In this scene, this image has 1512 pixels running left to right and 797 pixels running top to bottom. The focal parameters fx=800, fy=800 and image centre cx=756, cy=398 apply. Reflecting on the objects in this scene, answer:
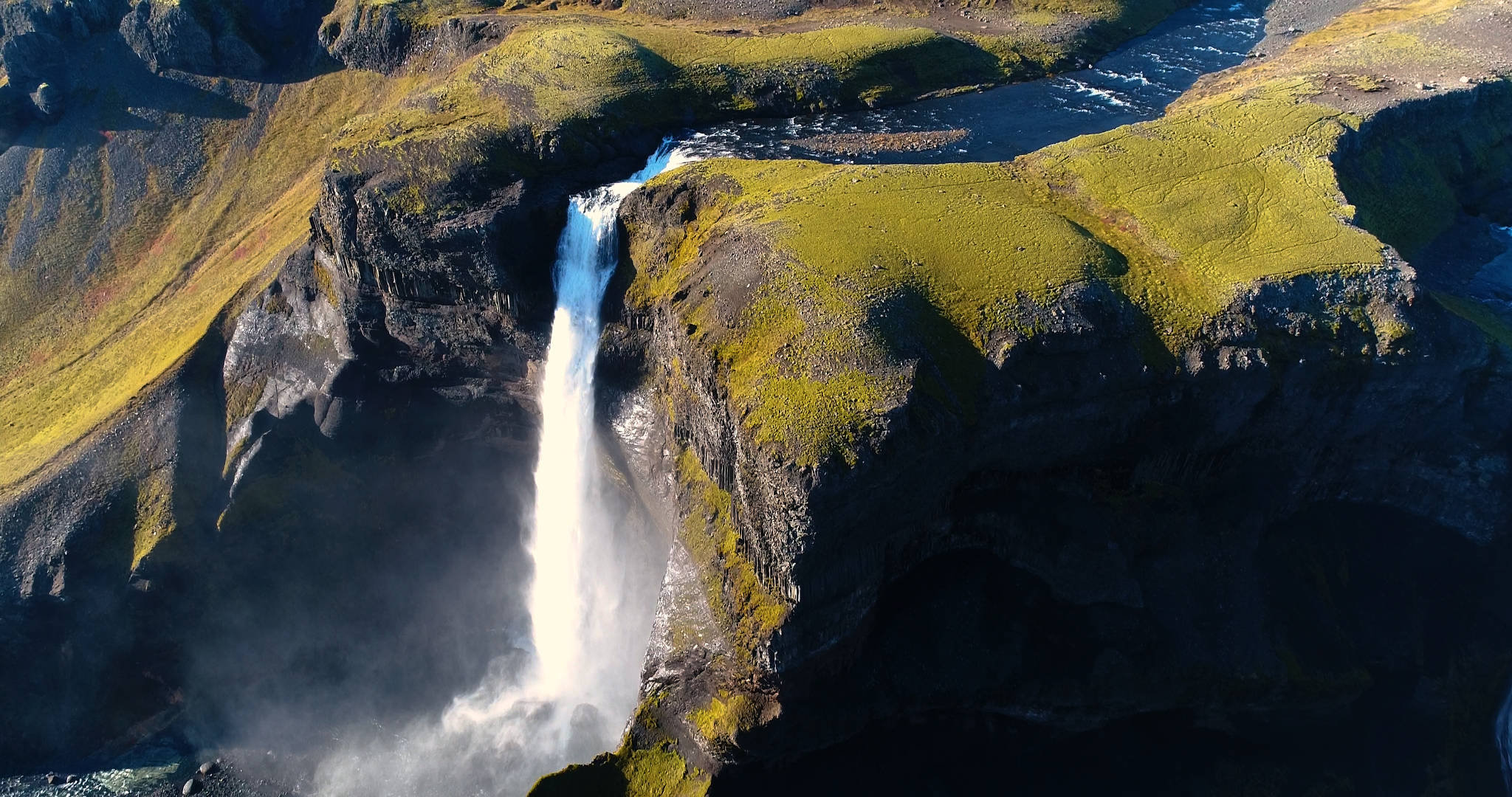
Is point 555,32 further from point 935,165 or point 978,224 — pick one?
point 978,224

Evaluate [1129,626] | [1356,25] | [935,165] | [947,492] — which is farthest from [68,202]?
[1356,25]

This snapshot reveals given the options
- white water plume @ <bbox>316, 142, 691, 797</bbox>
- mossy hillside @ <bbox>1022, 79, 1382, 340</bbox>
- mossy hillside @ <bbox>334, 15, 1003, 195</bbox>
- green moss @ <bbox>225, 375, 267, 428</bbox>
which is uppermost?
mossy hillside @ <bbox>334, 15, 1003, 195</bbox>

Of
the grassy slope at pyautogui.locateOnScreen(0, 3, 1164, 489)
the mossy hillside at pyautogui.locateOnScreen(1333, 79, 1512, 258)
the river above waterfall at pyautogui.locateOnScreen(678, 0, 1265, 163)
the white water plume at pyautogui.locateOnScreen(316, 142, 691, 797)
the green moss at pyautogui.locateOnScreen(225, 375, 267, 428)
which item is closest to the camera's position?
the white water plume at pyautogui.locateOnScreen(316, 142, 691, 797)

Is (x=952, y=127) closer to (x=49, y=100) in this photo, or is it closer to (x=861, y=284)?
(x=861, y=284)

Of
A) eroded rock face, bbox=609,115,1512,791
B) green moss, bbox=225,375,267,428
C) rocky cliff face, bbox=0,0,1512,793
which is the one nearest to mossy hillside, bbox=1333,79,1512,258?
rocky cliff face, bbox=0,0,1512,793

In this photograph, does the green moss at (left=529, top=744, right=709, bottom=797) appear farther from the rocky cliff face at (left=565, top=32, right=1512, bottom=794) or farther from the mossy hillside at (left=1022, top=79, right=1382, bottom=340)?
the mossy hillside at (left=1022, top=79, right=1382, bottom=340)

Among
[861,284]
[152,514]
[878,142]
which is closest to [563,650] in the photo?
[861,284]
